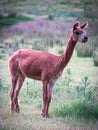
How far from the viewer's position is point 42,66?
3844 millimetres

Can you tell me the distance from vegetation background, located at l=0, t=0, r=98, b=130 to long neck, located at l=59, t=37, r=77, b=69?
39 millimetres

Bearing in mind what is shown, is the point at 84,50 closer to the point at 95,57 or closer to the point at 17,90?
the point at 95,57

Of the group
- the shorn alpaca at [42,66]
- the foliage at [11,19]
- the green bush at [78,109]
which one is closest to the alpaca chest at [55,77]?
the shorn alpaca at [42,66]

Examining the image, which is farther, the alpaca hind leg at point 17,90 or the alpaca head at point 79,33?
the alpaca hind leg at point 17,90

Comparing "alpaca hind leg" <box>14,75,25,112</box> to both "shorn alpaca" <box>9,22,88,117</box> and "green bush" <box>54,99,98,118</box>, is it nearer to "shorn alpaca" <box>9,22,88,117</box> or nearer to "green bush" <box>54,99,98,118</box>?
"shorn alpaca" <box>9,22,88,117</box>

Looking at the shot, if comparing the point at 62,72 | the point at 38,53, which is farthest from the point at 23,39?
the point at 62,72

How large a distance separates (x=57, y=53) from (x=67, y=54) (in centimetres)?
9

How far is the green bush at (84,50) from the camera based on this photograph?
12.6ft

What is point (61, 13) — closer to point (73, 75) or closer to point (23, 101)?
point (73, 75)

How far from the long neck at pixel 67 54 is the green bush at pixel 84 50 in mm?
55

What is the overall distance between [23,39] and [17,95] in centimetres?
48

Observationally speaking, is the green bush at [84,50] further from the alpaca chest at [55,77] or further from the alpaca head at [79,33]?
the alpaca chest at [55,77]

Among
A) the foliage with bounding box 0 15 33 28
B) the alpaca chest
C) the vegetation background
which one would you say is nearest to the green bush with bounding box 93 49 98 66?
the vegetation background

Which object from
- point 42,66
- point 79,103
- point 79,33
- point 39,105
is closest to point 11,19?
point 42,66
